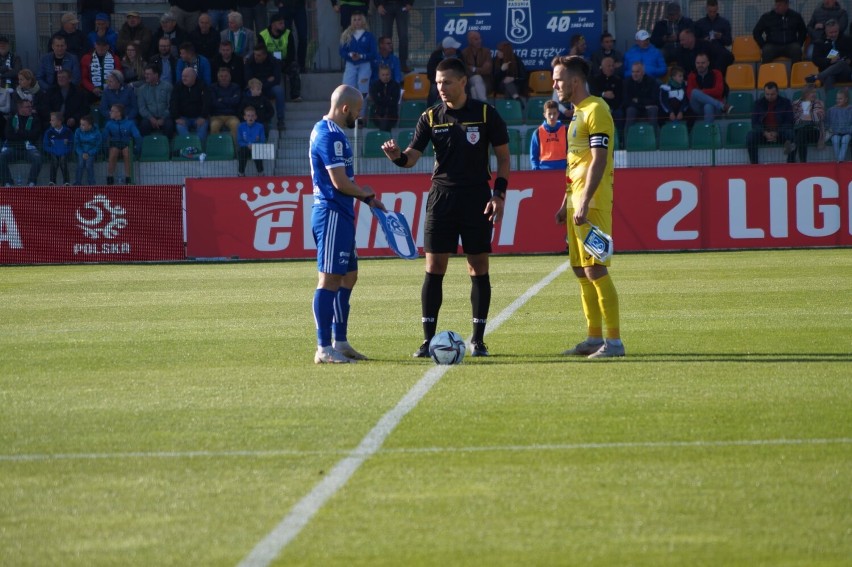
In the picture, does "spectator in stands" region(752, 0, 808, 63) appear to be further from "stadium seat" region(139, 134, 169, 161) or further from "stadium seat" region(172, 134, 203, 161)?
"stadium seat" region(139, 134, 169, 161)

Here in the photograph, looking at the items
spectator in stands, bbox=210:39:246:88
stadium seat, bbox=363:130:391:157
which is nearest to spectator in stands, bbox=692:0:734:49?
stadium seat, bbox=363:130:391:157

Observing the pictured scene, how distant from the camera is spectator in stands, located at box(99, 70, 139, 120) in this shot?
24547 millimetres

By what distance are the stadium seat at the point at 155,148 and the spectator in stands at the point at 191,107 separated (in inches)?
32.3

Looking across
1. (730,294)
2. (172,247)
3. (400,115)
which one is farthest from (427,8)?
(730,294)

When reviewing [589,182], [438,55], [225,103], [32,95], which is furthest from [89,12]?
[589,182]

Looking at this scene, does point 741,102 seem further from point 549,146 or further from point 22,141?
point 22,141

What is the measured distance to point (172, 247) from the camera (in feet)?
67.8

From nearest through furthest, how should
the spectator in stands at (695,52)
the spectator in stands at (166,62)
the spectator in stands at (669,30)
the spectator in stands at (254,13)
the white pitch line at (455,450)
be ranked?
the white pitch line at (455,450), the spectator in stands at (695,52), the spectator in stands at (166,62), the spectator in stands at (669,30), the spectator in stands at (254,13)

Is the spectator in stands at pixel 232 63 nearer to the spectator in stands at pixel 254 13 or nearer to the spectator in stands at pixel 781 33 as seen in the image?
the spectator in stands at pixel 254 13

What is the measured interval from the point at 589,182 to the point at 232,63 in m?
17.7

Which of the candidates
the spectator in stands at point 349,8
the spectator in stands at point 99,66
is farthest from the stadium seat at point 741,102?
the spectator in stands at point 99,66

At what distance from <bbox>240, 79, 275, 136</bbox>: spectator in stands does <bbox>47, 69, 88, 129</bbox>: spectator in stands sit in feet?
10.8

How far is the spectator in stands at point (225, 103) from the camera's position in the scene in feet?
79.8

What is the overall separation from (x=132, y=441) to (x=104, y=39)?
2147cm
